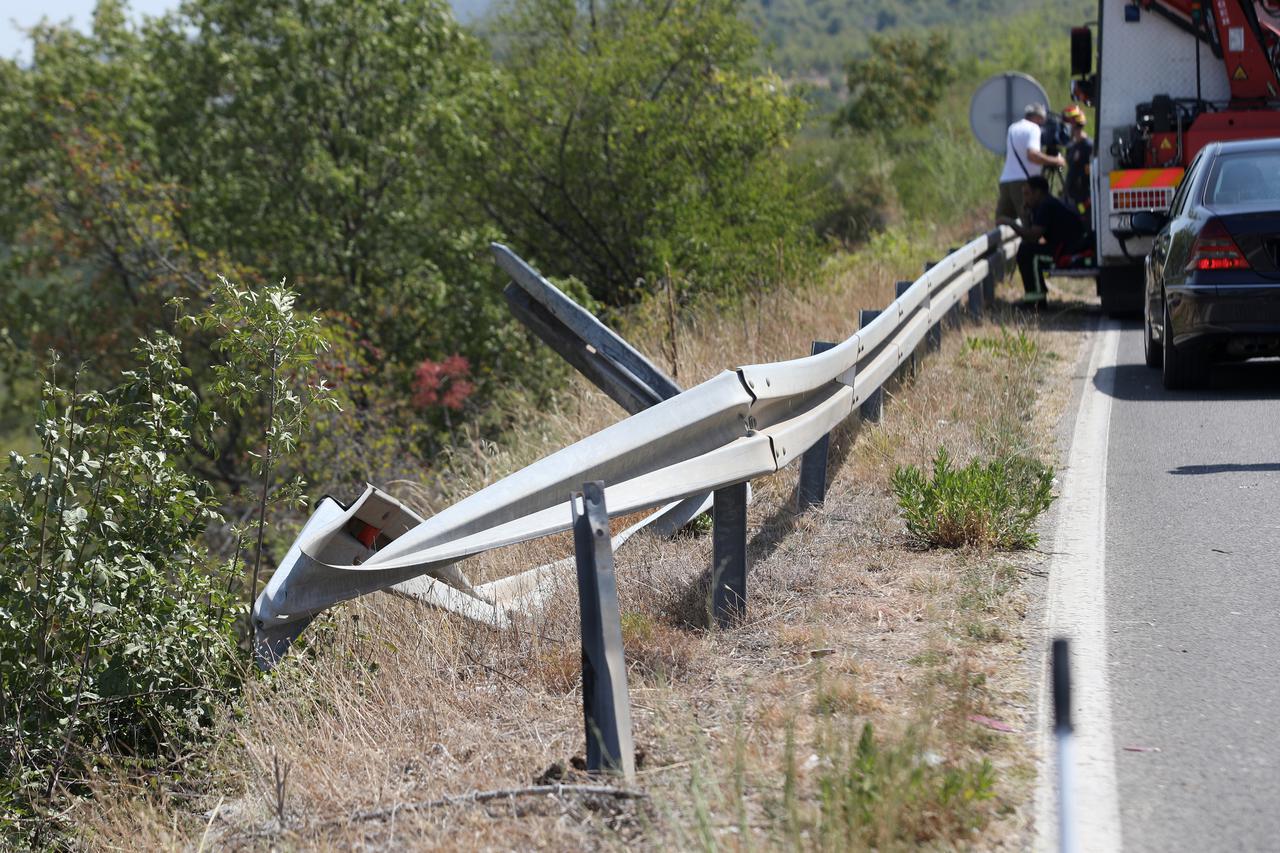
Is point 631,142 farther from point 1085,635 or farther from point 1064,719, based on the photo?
point 1064,719

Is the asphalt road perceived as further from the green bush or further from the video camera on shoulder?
the video camera on shoulder

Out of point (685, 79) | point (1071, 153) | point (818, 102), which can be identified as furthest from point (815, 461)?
point (818, 102)

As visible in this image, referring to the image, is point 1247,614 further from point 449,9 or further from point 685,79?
point 449,9

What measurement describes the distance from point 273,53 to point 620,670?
73.0ft

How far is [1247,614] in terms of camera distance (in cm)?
493

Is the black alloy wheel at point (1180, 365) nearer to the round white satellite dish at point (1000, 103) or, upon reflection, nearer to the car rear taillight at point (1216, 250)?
the car rear taillight at point (1216, 250)

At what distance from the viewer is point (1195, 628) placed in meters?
4.81

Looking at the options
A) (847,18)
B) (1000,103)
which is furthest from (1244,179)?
(847,18)

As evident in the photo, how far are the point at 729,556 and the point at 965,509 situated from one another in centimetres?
132

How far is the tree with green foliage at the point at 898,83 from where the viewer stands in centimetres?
3597

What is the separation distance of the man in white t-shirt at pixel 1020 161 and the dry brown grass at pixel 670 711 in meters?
9.21

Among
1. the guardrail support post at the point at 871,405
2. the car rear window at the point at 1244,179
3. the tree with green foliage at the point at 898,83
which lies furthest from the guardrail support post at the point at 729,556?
the tree with green foliage at the point at 898,83

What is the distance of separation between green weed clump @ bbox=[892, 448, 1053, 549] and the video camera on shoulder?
12.6m

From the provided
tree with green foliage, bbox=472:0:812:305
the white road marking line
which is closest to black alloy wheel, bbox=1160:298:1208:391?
the white road marking line
